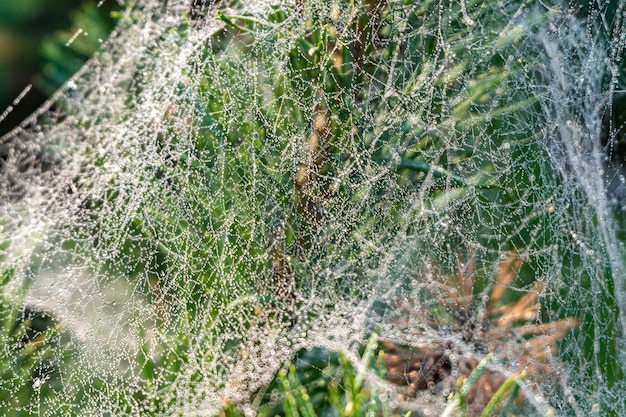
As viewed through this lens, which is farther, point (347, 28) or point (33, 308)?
point (33, 308)

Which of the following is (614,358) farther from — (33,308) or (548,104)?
(33,308)

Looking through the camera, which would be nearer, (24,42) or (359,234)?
(359,234)

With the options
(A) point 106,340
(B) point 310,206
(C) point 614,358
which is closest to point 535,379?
(C) point 614,358

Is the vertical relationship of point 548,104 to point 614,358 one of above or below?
above

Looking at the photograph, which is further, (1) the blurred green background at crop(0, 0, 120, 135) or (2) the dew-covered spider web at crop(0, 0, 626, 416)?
(1) the blurred green background at crop(0, 0, 120, 135)

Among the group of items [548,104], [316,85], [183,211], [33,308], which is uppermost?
[548,104]

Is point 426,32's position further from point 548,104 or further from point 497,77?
point 548,104

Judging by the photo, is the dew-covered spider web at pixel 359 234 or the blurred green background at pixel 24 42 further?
the blurred green background at pixel 24 42
